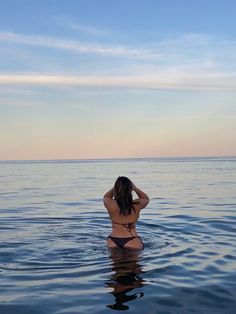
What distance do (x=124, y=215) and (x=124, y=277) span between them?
8.53 feet

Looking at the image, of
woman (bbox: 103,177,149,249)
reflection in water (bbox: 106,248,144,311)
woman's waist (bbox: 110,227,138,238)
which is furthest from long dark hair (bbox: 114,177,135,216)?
reflection in water (bbox: 106,248,144,311)

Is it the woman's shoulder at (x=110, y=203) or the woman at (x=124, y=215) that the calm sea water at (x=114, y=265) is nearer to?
the woman at (x=124, y=215)

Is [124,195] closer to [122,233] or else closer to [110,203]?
[110,203]

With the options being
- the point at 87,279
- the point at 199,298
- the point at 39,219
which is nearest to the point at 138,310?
the point at 199,298

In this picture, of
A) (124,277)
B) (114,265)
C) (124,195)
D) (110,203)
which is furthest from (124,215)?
(124,277)

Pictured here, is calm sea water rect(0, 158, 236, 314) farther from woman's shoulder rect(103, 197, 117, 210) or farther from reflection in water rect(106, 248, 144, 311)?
woman's shoulder rect(103, 197, 117, 210)

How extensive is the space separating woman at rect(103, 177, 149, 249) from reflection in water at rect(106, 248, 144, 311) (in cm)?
25

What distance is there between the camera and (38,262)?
10.5 m

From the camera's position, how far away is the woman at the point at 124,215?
11.3m

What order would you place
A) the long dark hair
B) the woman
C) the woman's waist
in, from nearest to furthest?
the long dark hair, the woman, the woman's waist

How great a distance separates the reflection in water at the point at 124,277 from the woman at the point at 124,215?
0.25 m

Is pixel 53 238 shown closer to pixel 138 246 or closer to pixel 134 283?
pixel 138 246

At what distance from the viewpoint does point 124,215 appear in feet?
37.7

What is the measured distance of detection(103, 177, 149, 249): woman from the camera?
11.3 metres
